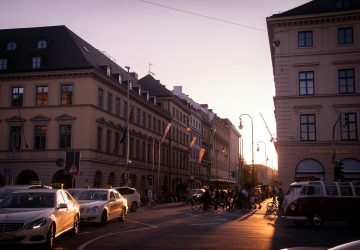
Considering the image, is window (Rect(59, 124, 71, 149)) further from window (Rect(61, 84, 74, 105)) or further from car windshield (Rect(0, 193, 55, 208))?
car windshield (Rect(0, 193, 55, 208))

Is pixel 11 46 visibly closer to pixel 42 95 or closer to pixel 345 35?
pixel 42 95

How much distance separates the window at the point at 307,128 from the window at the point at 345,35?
23.6ft

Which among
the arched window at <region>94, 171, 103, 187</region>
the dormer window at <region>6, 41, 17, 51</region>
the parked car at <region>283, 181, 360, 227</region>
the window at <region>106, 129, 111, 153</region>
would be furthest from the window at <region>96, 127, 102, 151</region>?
the parked car at <region>283, 181, 360, 227</region>

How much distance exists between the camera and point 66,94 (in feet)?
171

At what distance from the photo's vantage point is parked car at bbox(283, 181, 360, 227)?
22516 millimetres

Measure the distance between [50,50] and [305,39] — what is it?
27558mm

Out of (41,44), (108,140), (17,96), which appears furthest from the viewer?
(41,44)

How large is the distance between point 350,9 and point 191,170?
57913mm

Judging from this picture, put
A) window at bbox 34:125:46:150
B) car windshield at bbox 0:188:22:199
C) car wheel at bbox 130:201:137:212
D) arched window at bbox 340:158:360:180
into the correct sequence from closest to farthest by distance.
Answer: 1. car windshield at bbox 0:188:22:199
2. car wheel at bbox 130:201:137:212
3. arched window at bbox 340:158:360:180
4. window at bbox 34:125:46:150

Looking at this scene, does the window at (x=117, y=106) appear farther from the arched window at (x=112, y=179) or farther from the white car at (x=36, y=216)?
the white car at (x=36, y=216)

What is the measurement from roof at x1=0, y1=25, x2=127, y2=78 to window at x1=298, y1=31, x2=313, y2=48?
68.5 ft

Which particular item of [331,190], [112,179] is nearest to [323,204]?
[331,190]

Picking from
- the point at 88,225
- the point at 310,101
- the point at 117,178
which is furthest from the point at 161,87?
the point at 88,225

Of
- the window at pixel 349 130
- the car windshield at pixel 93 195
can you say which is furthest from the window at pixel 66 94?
the car windshield at pixel 93 195
